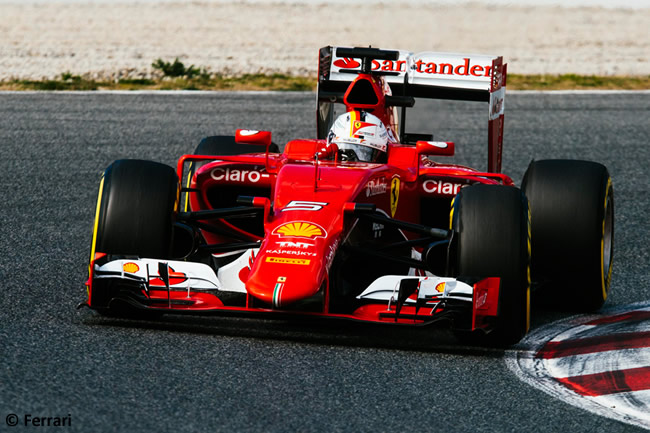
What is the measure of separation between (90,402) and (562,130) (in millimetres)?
11621

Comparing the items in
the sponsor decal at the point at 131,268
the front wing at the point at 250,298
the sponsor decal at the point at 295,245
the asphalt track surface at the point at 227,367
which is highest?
the sponsor decal at the point at 295,245

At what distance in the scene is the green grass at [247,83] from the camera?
59.7ft

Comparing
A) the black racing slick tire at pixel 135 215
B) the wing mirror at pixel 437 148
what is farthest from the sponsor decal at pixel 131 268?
the wing mirror at pixel 437 148

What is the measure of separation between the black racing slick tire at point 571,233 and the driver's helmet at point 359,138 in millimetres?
1087

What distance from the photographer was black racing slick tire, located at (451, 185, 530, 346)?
6066 mm

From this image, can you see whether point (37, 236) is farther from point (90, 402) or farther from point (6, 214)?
point (90, 402)

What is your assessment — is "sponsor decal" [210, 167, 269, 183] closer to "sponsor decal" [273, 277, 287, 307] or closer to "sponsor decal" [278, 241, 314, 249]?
"sponsor decal" [278, 241, 314, 249]

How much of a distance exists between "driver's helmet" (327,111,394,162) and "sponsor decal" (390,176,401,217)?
479 millimetres

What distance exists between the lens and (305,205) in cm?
643

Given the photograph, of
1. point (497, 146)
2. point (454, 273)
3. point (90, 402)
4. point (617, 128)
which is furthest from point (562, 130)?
point (90, 402)

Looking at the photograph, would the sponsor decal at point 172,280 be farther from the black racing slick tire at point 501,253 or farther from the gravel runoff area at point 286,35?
the gravel runoff area at point 286,35

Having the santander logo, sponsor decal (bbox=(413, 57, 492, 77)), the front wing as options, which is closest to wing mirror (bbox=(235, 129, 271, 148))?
the front wing

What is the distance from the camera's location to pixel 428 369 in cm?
574

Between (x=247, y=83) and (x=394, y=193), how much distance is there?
481 inches
